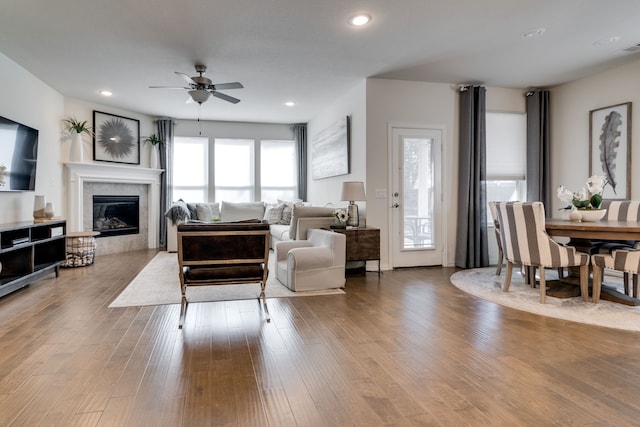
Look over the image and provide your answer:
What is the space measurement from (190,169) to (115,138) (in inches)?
59.4

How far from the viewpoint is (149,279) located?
461 centimetres

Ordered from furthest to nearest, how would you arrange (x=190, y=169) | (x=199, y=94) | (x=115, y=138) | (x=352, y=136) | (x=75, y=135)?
(x=190, y=169)
(x=115, y=138)
(x=75, y=135)
(x=352, y=136)
(x=199, y=94)

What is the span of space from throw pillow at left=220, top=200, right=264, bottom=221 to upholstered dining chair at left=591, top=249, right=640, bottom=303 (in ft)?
18.0

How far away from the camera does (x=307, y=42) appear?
399 cm

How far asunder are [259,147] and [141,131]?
2.39 m

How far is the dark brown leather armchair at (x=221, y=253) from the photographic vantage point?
9.91 ft

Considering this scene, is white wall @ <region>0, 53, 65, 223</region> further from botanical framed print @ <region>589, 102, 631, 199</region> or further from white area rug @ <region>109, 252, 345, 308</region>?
botanical framed print @ <region>589, 102, 631, 199</region>

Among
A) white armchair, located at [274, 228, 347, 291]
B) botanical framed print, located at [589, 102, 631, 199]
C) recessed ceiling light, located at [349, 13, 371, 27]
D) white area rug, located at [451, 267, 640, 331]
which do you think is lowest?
white area rug, located at [451, 267, 640, 331]

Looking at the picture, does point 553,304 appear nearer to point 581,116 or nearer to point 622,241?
point 622,241

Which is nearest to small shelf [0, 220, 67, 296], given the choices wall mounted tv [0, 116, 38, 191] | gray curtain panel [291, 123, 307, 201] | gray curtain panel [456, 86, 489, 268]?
wall mounted tv [0, 116, 38, 191]

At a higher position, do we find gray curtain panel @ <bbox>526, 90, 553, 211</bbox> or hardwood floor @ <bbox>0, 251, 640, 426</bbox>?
gray curtain panel @ <bbox>526, 90, 553, 211</bbox>

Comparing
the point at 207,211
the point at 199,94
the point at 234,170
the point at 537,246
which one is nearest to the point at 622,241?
the point at 537,246

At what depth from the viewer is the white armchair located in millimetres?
4008

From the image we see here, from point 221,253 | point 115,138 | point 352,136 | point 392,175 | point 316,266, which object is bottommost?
point 316,266
